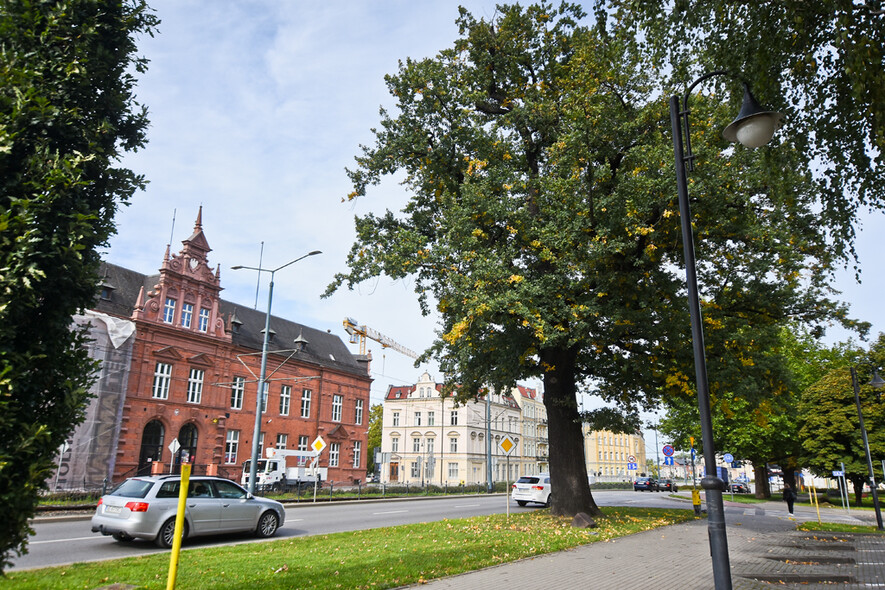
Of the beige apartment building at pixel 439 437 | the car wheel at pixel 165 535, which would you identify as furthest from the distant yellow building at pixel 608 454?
the car wheel at pixel 165 535

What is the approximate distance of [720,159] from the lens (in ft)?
45.8

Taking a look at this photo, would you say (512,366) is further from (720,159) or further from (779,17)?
(779,17)

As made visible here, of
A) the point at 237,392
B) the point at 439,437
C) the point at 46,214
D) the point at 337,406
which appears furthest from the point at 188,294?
the point at 439,437

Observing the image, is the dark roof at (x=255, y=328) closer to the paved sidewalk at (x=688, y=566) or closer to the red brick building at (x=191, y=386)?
the red brick building at (x=191, y=386)

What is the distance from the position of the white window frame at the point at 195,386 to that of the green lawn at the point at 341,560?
28270 mm

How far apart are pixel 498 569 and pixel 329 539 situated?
5.16 m

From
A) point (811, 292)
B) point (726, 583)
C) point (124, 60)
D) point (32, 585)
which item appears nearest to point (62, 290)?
point (124, 60)

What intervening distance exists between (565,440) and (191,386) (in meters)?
30.3

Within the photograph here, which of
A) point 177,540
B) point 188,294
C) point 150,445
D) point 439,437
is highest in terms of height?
point 188,294

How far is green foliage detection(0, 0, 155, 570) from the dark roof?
97.4ft

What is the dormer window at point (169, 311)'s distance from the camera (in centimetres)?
3825

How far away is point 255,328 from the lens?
47.6m

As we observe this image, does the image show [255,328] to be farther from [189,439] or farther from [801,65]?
[801,65]

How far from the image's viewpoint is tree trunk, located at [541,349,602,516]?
57.2 feet
